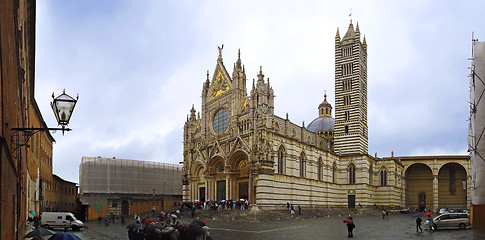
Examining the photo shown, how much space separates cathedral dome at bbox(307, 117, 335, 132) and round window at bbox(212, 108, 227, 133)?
20.8 m

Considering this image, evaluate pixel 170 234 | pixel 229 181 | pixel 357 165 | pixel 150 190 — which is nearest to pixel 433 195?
pixel 357 165

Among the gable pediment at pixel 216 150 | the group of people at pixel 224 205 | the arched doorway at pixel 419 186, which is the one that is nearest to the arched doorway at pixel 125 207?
the group of people at pixel 224 205

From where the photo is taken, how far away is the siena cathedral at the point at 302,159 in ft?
142

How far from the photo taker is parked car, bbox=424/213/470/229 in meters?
27.5

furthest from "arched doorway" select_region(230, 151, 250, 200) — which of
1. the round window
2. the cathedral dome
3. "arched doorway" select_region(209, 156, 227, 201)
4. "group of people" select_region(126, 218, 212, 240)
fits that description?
"group of people" select_region(126, 218, 212, 240)

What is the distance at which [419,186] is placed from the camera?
226 feet

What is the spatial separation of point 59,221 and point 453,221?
1061 inches

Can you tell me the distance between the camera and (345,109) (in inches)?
2253

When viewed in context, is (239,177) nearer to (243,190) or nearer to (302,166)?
(243,190)

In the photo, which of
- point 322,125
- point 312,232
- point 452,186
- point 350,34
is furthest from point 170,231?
point 452,186

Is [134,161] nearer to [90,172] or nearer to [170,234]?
[90,172]

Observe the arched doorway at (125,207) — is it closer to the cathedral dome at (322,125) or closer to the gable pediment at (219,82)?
the gable pediment at (219,82)

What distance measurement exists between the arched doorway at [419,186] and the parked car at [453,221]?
138 ft

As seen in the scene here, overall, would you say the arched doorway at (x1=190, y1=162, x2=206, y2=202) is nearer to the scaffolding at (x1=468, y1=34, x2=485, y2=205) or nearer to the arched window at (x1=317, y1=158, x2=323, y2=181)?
the arched window at (x1=317, y1=158, x2=323, y2=181)
